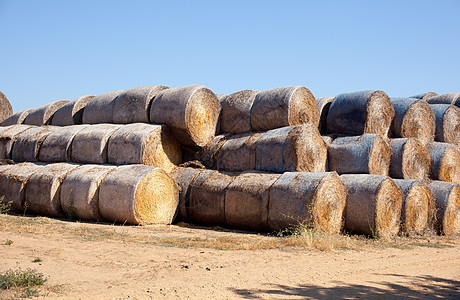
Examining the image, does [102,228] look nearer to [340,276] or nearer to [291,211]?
[291,211]

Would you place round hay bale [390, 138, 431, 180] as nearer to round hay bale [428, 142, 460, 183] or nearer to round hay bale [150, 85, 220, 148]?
round hay bale [428, 142, 460, 183]

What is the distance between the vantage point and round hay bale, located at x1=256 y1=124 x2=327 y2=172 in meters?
8.62

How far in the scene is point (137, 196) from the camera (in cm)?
852

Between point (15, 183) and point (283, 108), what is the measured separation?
622cm

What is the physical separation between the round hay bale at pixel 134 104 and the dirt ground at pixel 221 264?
3.51 metres

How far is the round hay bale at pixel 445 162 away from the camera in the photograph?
9945 millimetres

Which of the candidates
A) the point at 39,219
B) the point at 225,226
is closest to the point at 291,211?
the point at 225,226

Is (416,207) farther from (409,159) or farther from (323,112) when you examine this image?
(323,112)

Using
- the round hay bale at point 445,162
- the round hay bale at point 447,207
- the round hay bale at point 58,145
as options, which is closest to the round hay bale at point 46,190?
the round hay bale at point 58,145

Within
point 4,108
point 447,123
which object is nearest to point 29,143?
point 4,108

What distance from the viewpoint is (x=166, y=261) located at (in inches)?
218

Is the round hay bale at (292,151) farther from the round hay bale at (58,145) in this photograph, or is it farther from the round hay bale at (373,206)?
the round hay bale at (58,145)

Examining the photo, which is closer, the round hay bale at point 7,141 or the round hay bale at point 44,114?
the round hay bale at point 7,141

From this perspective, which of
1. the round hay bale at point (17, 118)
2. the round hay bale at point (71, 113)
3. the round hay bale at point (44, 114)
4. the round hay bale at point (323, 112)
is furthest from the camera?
the round hay bale at point (17, 118)
